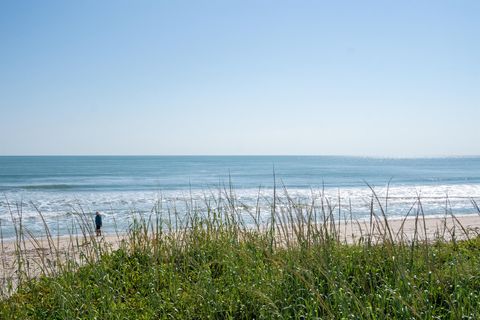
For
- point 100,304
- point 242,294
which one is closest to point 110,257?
point 100,304

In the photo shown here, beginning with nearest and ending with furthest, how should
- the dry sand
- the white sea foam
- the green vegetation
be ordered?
the green vegetation → the dry sand → the white sea foam

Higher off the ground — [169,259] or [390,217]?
[169,259]

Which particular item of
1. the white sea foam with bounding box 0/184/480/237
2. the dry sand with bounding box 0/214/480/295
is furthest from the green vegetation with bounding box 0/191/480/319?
the white sea foam with bounding box 0/184/480/237

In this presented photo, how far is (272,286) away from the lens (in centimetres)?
447

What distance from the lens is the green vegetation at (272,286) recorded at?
13.1ft

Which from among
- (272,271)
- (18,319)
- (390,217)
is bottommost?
(390,217)

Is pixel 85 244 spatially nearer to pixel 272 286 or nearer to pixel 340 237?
pixel 272 286

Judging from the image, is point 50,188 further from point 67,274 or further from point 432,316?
point 432,316

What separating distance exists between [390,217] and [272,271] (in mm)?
19442

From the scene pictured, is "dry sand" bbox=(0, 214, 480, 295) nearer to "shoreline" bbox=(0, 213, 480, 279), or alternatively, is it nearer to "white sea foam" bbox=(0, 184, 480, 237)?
"shoreline" bbox=(0, 213, 480, 279)

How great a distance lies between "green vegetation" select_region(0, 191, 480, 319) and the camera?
4.00 meters

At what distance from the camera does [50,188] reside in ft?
133

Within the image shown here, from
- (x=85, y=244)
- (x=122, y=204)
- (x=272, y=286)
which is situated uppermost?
(x=85, y=244)

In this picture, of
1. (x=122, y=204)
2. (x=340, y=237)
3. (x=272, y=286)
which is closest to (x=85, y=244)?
(x=272, y=286)
